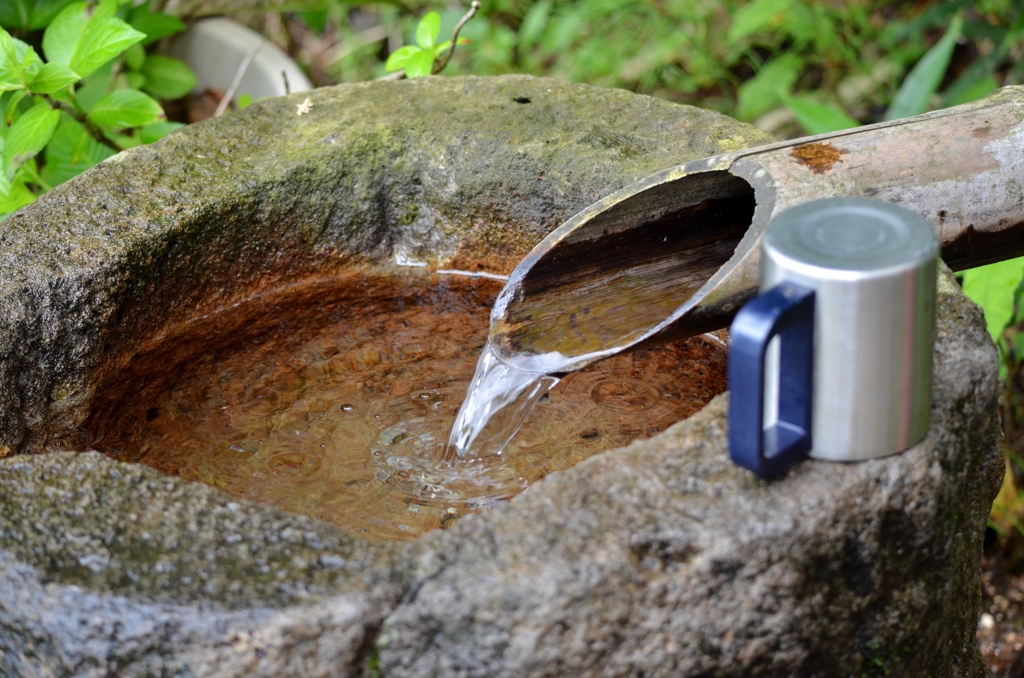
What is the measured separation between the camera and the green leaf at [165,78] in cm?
325

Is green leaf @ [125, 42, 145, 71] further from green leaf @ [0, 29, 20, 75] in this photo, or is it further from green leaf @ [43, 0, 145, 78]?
green leaf @ [0, 29, 20, 75]

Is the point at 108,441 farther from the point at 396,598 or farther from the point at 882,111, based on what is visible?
the point at 882,111

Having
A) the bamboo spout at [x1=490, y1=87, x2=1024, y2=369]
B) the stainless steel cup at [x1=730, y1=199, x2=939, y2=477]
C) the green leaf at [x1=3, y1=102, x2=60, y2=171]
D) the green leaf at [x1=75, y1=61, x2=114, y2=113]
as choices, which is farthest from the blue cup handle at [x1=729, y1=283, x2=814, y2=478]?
the green leaf at [x1=75, y1=61, x2=114, y2=113]

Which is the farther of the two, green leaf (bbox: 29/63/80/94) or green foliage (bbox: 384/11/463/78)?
green foliage (bbox: 384/11/463/78)

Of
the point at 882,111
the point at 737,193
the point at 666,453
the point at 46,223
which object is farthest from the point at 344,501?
the point at 882,111

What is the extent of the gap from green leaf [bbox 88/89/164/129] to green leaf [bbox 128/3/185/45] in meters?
0.88

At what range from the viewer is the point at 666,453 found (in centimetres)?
130

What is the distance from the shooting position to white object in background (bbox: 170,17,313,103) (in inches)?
136

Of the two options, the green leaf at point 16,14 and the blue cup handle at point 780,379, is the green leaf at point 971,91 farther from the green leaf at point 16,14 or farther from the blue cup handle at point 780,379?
the green leaf at point 16,14

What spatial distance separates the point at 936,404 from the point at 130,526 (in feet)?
3.27

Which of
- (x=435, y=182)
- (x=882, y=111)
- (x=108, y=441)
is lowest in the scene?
(x=882, y=111)

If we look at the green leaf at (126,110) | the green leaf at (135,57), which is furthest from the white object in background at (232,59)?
the green leaf at (126,110)

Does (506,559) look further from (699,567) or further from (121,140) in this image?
(121,140)

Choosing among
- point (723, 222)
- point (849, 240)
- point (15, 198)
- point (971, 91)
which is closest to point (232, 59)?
point (15, 198)
